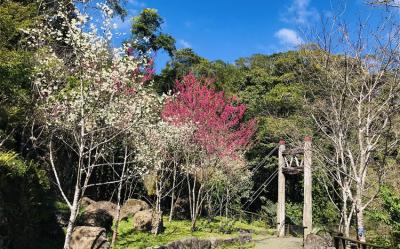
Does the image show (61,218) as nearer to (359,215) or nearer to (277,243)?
(277,243)

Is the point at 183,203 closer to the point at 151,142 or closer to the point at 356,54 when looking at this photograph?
Result: the point at 151,142

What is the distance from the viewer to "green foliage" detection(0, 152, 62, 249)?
863 centimetres

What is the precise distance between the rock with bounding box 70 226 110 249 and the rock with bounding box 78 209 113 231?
2746 millimetres

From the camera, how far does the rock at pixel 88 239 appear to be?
987cm

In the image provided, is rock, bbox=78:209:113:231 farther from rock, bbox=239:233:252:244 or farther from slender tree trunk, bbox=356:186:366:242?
slender tree trunk, bbox=356:186:366:242

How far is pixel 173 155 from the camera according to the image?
705 inches

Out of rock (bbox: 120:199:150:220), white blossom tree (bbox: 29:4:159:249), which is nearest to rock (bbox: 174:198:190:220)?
rock (bbox: 120:199:150:220)

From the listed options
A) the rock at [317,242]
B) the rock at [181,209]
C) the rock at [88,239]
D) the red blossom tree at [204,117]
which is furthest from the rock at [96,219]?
the rock at [317,242]

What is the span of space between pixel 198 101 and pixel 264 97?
8678mm

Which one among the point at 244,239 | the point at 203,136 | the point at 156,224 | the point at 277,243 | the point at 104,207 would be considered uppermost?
the point at 203,136

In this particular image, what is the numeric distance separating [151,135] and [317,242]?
23.4 feet

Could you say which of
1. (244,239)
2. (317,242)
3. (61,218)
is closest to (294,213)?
(244,239)

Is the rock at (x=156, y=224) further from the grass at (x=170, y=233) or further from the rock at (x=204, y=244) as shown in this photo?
the rock at (x=204, y=244)

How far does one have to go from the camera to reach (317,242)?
1373cm
